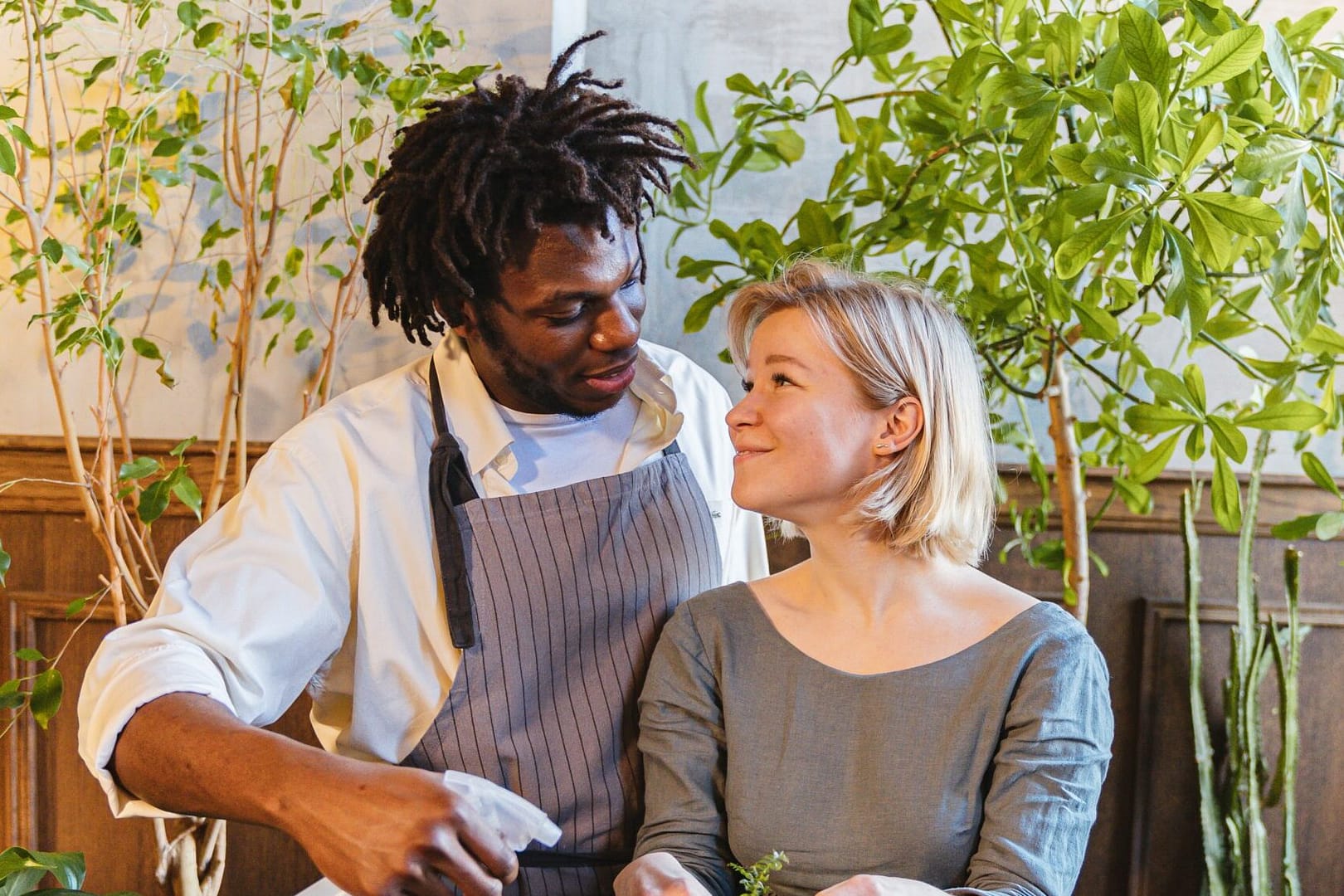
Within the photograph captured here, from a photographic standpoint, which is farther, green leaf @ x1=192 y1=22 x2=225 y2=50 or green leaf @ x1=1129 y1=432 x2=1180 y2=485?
green leaf @ x1=192 y1=22 x2=225 y2=50

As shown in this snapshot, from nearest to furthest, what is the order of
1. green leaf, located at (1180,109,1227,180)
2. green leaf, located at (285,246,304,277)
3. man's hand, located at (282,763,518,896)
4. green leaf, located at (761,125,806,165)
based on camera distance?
man's hand, located at (282,763,518,896) < green leaf, located at (1180,109,1227,180) < green leaf, located at (761,125,806,165) < green leaf, located at (285,246,304,277)

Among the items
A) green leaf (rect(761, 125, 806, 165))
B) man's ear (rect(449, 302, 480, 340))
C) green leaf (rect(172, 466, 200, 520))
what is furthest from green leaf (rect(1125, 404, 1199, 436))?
green leaf (rect(172, 466, 200, 520))

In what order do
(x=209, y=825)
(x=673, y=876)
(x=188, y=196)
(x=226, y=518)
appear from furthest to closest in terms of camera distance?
1. (x=188, y=196)
2. (x=209, y=825)
3. (x=226, y=518)
4. (x=673, y=876)

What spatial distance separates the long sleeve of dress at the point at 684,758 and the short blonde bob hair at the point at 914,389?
26 cm

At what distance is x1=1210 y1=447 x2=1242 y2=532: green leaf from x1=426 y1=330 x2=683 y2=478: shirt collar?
2.05 feet

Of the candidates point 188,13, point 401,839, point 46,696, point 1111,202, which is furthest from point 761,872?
point 188,13

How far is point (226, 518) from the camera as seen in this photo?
1251mm

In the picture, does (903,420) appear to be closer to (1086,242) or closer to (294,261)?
(1086,242)

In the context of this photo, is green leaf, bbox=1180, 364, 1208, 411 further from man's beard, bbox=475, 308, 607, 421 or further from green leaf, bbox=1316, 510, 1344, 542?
man's beard, bbox=475, 308, 607, 421

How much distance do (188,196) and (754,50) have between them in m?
0.99

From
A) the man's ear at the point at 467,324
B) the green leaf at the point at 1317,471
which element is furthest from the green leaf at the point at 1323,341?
the man's ear at the point at 467,324

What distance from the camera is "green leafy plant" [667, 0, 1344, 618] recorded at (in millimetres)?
1018

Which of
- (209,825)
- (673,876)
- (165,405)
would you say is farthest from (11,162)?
(673,876)

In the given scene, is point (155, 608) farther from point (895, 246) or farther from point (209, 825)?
point (895, 246)
